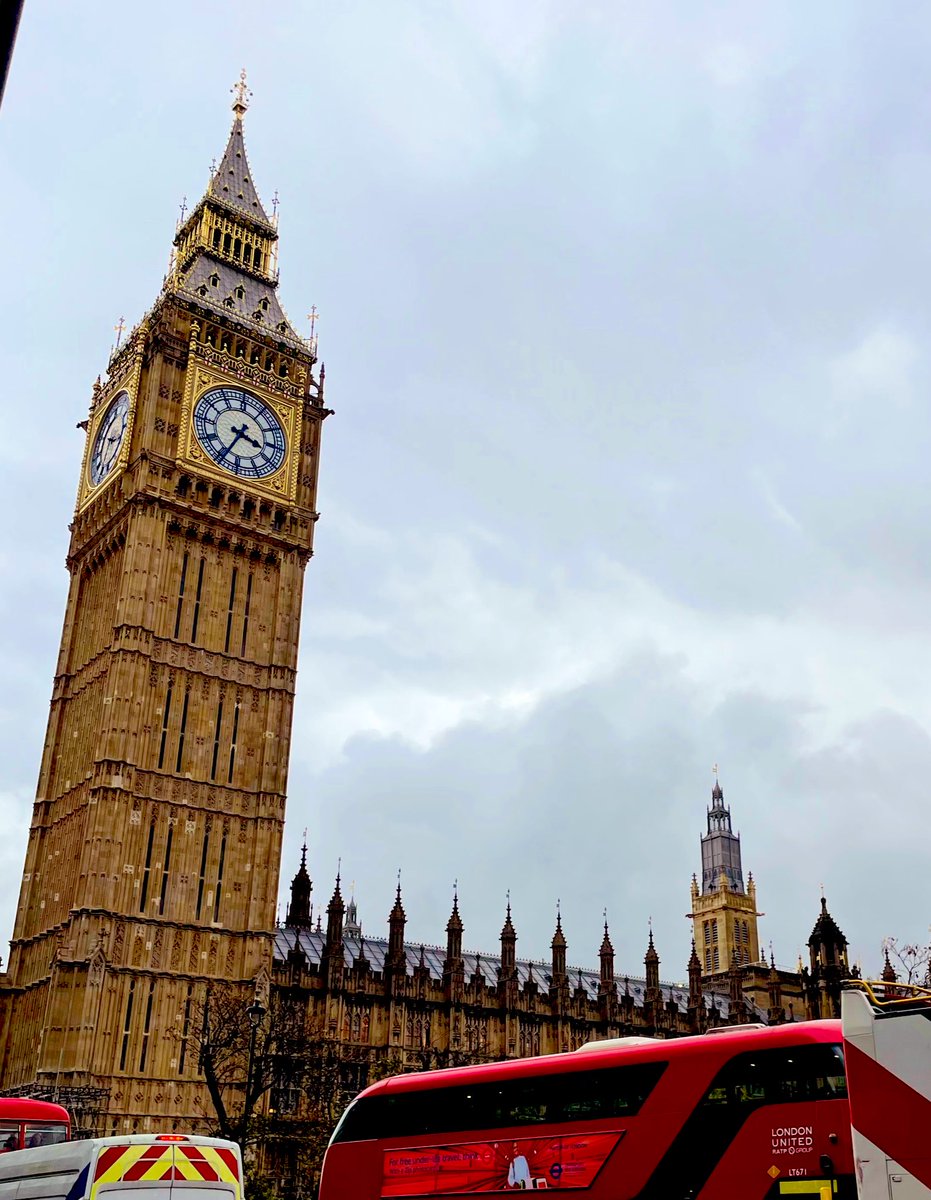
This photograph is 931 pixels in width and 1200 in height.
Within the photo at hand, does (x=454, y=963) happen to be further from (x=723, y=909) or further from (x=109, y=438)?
(x=723, y=909)

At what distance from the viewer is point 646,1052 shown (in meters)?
21.1

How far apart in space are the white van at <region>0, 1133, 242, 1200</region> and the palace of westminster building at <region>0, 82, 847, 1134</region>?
37.0 m

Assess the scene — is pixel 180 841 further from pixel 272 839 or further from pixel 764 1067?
pixel 764 1067

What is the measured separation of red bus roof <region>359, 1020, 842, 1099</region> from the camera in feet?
63.5

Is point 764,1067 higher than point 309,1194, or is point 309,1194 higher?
point 764,1067

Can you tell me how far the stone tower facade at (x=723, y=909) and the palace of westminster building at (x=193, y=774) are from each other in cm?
4852

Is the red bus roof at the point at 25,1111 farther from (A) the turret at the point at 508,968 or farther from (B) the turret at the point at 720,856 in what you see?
(B) the turret at the point at 720,856

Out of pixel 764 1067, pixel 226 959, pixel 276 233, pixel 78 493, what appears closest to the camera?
pixel 764 1067

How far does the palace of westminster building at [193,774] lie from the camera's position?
180 ft

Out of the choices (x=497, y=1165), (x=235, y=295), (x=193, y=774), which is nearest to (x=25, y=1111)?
(x=497, y=1165)

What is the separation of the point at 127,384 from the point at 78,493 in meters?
8.39

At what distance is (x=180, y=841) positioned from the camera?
193ft

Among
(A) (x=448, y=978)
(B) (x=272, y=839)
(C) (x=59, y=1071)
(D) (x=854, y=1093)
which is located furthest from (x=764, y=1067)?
(A) (x=448, y=978)

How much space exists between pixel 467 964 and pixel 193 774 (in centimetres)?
2761
